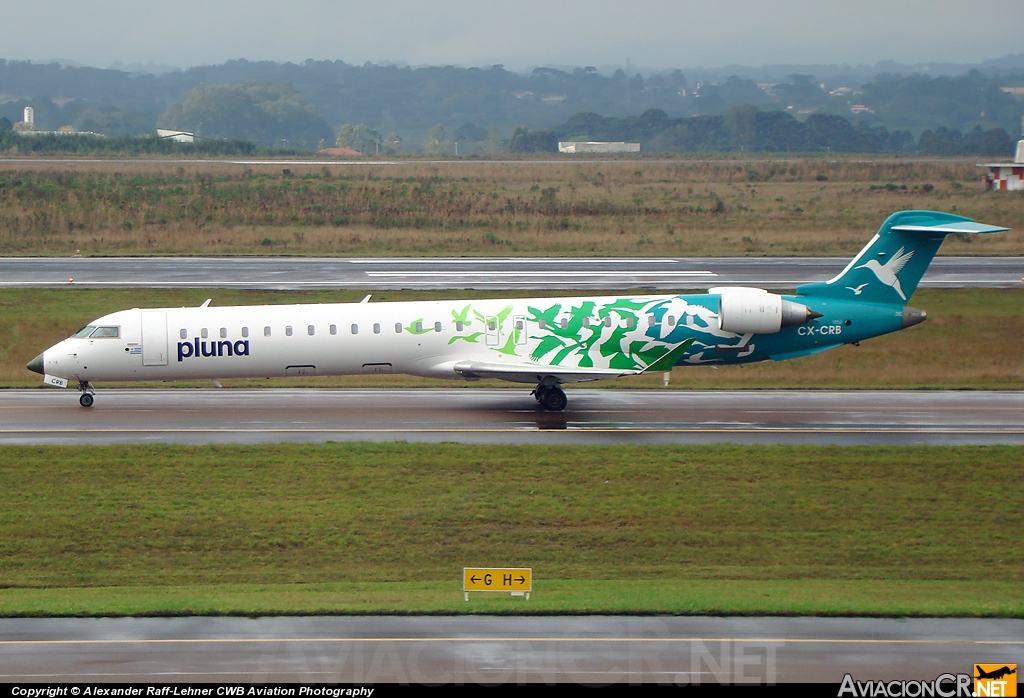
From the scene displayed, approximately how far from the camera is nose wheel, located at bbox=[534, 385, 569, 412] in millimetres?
33281

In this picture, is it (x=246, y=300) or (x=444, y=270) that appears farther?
(x=444, y=270)

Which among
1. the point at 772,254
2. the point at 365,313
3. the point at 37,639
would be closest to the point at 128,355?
the point at 365,313

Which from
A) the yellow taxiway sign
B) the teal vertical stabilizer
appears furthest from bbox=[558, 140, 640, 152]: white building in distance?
the yellow taxiway sign

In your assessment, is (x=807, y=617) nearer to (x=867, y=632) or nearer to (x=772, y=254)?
(x=867, y=632)

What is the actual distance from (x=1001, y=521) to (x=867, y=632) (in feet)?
29.6

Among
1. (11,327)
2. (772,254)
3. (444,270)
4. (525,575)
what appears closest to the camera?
(525,575)

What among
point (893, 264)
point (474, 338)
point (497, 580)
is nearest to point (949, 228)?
point (893, 264)

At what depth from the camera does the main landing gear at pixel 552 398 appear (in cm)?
3328

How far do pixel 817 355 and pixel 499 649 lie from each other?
2902cm

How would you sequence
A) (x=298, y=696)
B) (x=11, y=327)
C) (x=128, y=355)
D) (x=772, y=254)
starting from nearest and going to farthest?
(x=298, y=696) < (x=128, y=355) < (x=11, y=327) < (x=772, y=254)

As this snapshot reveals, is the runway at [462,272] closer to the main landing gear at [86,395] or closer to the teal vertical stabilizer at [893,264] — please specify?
the main landing gear at [86,395]

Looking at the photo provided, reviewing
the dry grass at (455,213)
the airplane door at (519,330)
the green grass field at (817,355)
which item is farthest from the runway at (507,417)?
the dry grass at (455,213)

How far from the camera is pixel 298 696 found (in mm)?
14047

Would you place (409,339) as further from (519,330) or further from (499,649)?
(499,649)
